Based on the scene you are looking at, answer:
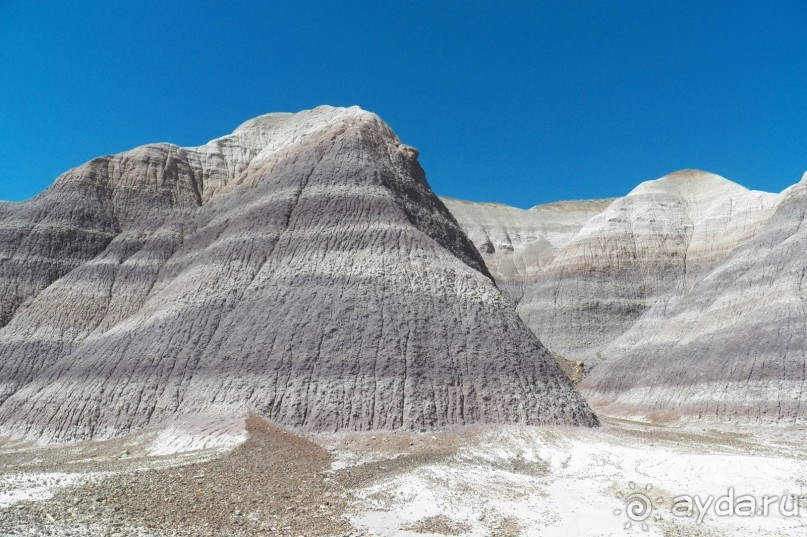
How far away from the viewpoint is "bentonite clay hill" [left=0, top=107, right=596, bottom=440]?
2367 cm

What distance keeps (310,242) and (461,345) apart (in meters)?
9.96

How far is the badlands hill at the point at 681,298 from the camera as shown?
36.8 meters

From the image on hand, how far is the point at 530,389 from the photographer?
24.0 m

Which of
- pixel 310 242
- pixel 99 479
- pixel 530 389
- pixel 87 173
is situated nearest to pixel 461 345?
pixel 530 389

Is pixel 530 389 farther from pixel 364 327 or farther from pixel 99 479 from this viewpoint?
pixel 99 479

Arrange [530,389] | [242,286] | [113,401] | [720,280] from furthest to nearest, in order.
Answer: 1. [720,280]
2. [242,286]
3. [113,401]
4. [530,389]

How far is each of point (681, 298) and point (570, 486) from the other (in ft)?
150

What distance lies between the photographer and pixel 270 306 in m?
27.4

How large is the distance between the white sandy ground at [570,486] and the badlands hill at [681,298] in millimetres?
18384

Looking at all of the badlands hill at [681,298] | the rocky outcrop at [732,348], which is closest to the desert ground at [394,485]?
the rocky outcrop at [732,348]

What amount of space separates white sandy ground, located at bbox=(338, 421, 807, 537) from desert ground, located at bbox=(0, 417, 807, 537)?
52 mm

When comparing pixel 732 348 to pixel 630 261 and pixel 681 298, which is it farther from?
pixel 630 261

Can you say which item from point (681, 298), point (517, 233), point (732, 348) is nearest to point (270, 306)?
point (732, 348)

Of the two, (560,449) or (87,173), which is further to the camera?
(87,173)
